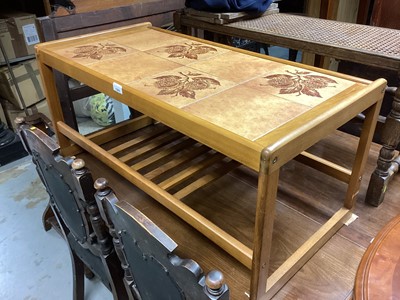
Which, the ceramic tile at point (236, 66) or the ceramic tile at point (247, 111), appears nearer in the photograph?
the ceramic tile at point (247, 111)

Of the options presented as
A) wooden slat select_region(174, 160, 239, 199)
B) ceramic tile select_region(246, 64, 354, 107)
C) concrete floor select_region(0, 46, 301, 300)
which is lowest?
concrete floor select_region(0, 46, 301, 300)

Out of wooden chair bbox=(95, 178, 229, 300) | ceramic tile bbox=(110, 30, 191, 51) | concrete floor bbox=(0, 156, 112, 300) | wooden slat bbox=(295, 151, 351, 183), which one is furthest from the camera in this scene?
concrete floor bbox=(0, 156, 112, 300)

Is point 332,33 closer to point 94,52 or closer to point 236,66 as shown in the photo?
point 236,66

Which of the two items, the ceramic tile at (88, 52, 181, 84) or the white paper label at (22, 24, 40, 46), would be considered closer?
the ceramic tile at (88, 52, 181, 84)

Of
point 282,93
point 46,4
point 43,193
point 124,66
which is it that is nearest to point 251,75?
point 282,93

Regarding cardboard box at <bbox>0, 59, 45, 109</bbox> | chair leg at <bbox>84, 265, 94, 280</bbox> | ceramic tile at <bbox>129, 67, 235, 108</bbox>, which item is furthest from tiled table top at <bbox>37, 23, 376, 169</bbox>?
cardboard box at <bbox>0, 59, 45, 109</bbox>

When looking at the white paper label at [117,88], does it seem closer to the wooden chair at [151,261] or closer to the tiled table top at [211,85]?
the tiled table top at [211,85]

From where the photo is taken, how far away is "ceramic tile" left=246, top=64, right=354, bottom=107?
102cm

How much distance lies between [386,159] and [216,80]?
2.22ft

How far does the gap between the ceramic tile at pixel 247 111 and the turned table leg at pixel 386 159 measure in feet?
1.44

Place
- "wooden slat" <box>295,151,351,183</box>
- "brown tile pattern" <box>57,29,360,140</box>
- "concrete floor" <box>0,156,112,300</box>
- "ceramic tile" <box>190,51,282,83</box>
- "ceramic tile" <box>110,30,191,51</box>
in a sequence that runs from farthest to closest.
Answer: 1. "concrete floor" <box>0,156,112,300</box>
2. "ceramic tile" <box>110,30,191,51</box>
3. "wooden slat" <box>295,151,351,183</box>
4. "ceramic tile" <box>190,51,282,83</box>
5. "brown tile pattern" <box>57,29,360,140</box>

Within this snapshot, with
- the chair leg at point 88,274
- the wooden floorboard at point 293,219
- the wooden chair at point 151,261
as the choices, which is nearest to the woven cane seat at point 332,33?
the wooden floorboard at point 293,219

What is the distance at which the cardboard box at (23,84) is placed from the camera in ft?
9.30

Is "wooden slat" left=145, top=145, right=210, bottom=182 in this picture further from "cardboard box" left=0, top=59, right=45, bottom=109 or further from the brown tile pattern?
"cardboard box" left=0, top=59, right=45, bottom=109
